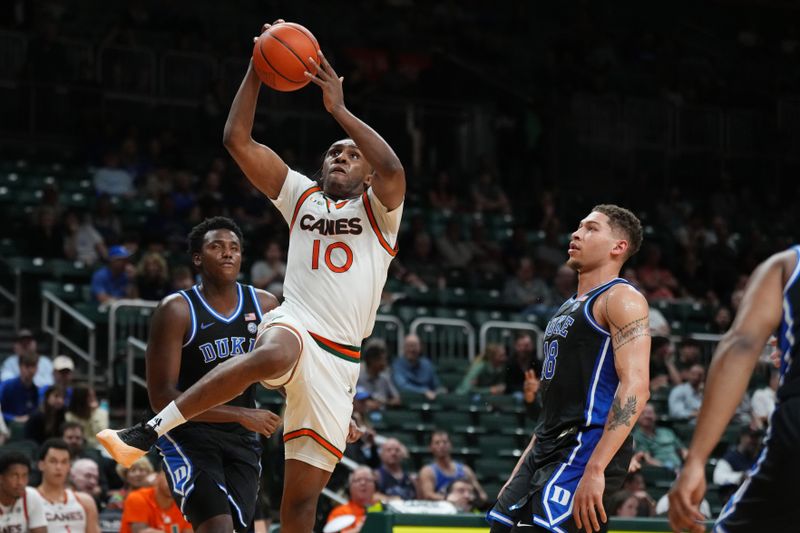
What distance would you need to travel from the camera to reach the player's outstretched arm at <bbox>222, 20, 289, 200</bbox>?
23.0ft

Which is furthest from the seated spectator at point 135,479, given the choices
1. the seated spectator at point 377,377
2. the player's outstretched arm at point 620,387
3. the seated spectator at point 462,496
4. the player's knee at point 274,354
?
the player's outstretched arm at point 620,387

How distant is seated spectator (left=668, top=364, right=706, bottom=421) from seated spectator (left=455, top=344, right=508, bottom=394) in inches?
83.0

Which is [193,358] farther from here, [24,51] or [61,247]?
[24,51]

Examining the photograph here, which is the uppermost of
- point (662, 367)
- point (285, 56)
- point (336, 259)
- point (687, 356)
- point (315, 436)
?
point (285, 56)

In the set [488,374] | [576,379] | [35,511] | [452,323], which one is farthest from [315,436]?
[452,323]

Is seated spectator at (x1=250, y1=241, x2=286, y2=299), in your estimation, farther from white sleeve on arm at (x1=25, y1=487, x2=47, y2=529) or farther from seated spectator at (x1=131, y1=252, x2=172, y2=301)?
white sleeve on arm at (x1=25, y1=487, x2=47, y2=529)

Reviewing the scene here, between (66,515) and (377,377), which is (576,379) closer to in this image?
(66,515)

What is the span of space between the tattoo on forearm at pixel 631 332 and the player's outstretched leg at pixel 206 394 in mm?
1618

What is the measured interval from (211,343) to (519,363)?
8154 mm

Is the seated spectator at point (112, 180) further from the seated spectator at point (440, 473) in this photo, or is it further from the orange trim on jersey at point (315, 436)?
the orange trim on jersey at point (315, 436)

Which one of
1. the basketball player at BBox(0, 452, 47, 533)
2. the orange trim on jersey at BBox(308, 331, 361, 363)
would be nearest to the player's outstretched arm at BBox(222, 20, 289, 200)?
the orange trim on jersey at BBox(308, 331, 361, 363)

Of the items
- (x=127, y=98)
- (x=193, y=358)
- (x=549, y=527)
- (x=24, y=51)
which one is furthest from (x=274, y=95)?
(x=549, y=527)

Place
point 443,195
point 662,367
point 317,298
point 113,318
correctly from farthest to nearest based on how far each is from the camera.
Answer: point 443,195
point 662,367
point 113,318
point 317,298

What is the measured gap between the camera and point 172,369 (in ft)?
23.9
